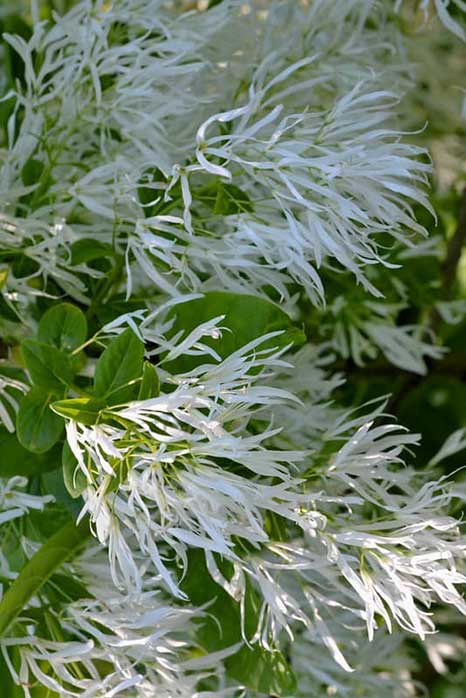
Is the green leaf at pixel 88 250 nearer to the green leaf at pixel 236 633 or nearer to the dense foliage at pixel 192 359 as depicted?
the dense foliage at pixel 192 359

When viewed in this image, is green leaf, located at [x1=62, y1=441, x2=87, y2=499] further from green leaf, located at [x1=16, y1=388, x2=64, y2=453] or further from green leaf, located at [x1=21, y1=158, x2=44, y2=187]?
green leaf, located at [x1=21, y1=158, x2=44, y2=187]

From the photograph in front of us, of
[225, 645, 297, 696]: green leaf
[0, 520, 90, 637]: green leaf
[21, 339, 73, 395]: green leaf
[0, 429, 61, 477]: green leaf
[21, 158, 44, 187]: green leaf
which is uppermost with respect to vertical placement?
[21, 158, 44, 187]: green leaf

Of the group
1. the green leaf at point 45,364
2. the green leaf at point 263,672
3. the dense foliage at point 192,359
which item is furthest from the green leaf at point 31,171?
the green leaf at point 263,672

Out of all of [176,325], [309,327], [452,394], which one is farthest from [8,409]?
[452,394]

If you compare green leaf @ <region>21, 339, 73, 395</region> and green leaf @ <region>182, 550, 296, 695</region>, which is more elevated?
green leaf @ <region>21, 339, 73, 395</region>

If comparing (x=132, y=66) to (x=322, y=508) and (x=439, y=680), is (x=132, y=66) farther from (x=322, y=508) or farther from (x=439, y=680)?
(x=439, y=680)

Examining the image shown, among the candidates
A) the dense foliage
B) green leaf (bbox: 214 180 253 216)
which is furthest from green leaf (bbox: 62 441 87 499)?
green leaf (bbox: 214 180 253 216)

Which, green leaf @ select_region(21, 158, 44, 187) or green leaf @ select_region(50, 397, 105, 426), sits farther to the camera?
green leaf @ select_region(21, 158, 44, 187)

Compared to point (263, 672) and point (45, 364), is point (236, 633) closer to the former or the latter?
point (263, 672)

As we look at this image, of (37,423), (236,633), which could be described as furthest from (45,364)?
(236,633)
